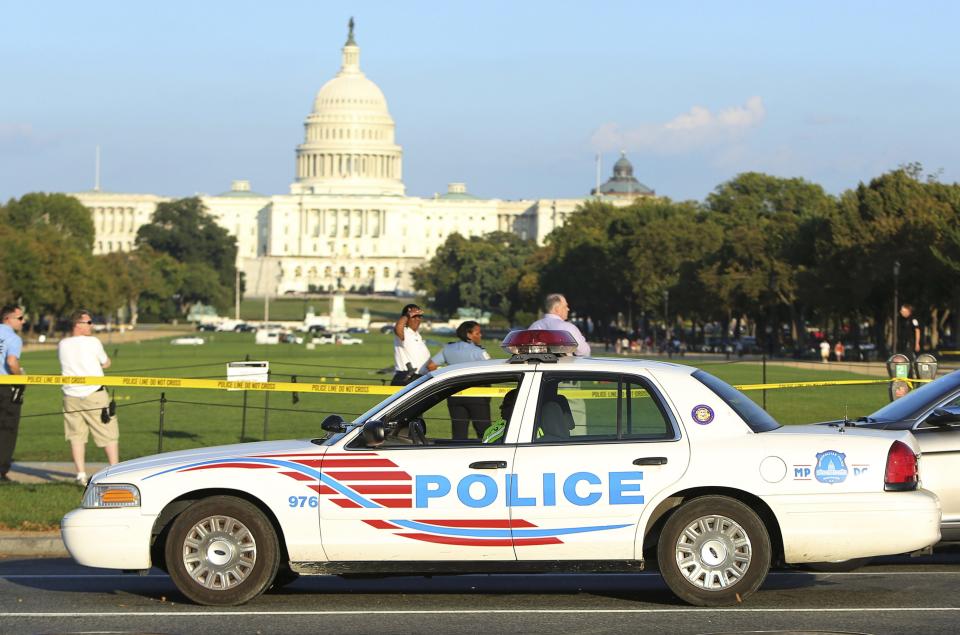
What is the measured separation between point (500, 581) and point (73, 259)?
96474 mm

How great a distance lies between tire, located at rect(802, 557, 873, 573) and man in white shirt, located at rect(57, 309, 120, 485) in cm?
828

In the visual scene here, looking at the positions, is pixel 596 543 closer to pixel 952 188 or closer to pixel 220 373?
pixel 220 373

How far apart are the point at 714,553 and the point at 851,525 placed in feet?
3.08

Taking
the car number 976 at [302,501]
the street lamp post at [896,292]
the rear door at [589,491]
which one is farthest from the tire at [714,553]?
the street lamp post at [896,292]

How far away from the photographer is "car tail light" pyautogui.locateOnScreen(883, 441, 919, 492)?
1140cm

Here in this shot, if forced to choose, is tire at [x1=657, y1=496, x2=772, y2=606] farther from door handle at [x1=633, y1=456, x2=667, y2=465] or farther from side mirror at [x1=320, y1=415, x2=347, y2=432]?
side mirror at [x1=320, y1=415, x2=347, y2=432]

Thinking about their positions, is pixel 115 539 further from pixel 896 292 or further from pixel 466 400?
pixel 896 292

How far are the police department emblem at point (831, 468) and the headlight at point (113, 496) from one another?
185 inches

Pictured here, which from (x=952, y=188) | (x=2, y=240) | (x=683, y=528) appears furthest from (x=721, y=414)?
(x=2, y=240)

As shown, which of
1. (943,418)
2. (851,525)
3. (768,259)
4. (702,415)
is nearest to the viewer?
(851,525)

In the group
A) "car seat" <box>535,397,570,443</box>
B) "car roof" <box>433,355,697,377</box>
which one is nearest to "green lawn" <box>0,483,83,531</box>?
"car roof" <box>433,355,697,377</box>

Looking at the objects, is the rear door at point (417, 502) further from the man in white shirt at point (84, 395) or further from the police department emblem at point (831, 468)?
the man in white shirt at point (84, 395)

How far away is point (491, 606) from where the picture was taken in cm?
1162

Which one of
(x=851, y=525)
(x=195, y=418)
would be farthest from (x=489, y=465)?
(x=195, y=418)
